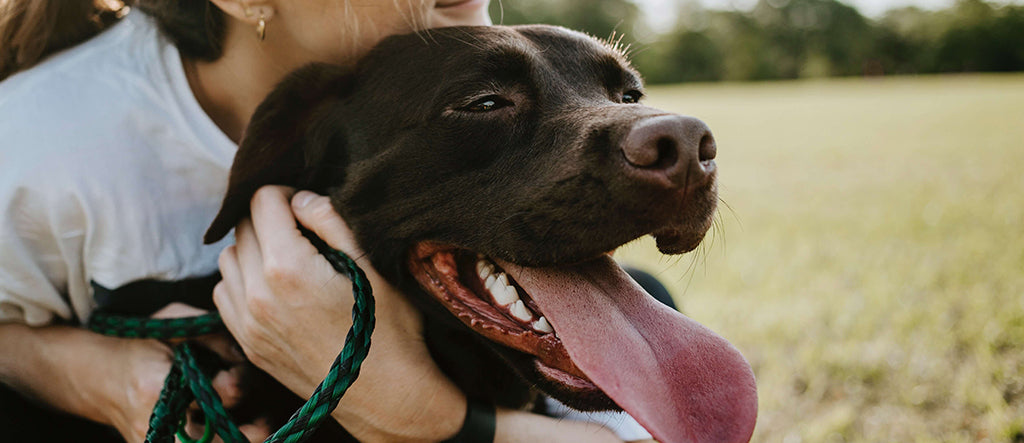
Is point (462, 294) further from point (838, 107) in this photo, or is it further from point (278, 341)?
point (838, 107)

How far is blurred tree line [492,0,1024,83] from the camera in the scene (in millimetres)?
58062

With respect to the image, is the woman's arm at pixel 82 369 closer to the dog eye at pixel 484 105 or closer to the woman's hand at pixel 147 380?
the woman's hand at pixel 147 380

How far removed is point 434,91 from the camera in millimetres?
2094

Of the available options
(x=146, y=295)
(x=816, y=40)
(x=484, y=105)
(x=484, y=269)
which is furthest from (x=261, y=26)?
(x=816, y=40)

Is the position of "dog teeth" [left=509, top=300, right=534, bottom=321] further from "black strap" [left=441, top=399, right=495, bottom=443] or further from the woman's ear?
the woman's ear

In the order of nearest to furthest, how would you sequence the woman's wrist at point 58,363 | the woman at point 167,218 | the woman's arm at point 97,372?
the woman at point 167,218 < the woman's arm at point 97,372 < the woman's wrist at point 58,363

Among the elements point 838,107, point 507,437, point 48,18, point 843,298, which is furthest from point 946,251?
point 838,107

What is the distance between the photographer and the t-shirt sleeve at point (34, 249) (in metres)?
2.08

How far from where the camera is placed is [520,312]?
6.22ft

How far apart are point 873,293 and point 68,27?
4663mm

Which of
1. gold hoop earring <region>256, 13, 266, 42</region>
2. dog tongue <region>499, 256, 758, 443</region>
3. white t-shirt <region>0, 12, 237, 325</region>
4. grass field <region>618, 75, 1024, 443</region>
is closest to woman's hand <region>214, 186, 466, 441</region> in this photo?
white t-shirt <region>0, 12, 237, 325</region>

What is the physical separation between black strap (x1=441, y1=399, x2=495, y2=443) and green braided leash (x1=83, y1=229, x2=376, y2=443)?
0.51m

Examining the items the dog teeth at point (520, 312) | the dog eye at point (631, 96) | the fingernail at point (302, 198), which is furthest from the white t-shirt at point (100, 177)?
the dog eye at point (631, 96)

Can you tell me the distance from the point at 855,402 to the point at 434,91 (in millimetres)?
2561
